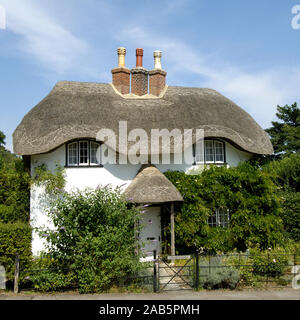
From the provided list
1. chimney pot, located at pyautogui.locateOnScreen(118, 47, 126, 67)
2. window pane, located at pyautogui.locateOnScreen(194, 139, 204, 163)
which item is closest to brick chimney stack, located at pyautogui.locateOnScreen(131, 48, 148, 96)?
chimney pot, located at pyautogui.locateOnScreen(118, 47, 126, 67)

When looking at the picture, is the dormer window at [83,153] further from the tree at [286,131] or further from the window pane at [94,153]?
the tree at [286,131]

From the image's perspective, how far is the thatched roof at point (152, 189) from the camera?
1209 cm

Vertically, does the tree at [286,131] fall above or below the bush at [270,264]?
above

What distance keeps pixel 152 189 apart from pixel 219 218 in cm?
341

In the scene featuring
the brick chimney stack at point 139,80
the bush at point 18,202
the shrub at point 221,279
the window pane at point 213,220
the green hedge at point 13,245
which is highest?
the brick chimney stack at point 139,80

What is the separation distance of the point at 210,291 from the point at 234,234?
13.3ft

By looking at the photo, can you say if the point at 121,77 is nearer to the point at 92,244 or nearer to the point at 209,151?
the point at 209,151

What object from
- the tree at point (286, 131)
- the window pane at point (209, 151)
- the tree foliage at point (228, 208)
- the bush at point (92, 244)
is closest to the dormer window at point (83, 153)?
the tree foliage at point (228, 208)

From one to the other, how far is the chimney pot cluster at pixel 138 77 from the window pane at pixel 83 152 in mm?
3978

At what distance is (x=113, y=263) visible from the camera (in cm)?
915

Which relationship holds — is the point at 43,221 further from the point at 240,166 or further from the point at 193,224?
the point at 240,166

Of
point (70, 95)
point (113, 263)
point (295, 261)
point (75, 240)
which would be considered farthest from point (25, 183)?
point (295, 261)

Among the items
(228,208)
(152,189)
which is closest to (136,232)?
(152,189)

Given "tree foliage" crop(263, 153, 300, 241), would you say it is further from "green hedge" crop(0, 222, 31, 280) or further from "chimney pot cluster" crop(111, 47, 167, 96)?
"green hedge" crop(0, 222, 31, 280)
